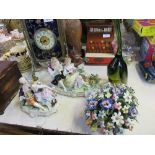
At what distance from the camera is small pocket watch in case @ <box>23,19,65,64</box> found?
946mm

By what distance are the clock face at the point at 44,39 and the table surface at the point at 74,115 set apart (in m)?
0.27

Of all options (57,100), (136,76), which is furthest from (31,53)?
(136,76)

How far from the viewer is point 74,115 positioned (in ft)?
2.65

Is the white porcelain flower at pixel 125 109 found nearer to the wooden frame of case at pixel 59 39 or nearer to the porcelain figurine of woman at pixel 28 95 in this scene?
the porcelain figurine of woman at pixel 28 95

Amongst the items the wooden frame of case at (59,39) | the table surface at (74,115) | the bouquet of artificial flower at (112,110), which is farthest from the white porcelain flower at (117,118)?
the wooden frame of case at (59,39)

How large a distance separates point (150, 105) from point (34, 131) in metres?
0.46

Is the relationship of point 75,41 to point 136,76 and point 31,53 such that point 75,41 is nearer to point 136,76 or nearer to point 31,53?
point 31,53

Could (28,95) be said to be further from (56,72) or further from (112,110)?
(112,110)

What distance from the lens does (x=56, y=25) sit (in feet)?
3.10

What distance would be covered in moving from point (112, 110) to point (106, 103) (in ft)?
0.09

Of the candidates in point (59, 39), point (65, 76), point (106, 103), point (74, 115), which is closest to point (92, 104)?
point (106, 103)

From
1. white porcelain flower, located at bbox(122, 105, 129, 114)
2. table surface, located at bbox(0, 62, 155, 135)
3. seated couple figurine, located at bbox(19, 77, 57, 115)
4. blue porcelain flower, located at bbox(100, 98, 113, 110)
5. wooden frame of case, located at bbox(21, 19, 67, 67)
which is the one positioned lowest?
table surface, located at bbox(0, 62, 155, 135)

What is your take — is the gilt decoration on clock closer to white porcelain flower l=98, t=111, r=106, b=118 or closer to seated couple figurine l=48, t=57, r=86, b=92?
seated couple figurine l=48, t=57, r=86, b=92

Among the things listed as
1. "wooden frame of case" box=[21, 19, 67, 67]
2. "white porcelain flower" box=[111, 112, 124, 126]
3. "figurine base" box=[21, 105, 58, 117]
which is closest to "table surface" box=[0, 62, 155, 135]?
"figurine base" box=[21, 105, 58, 117]
